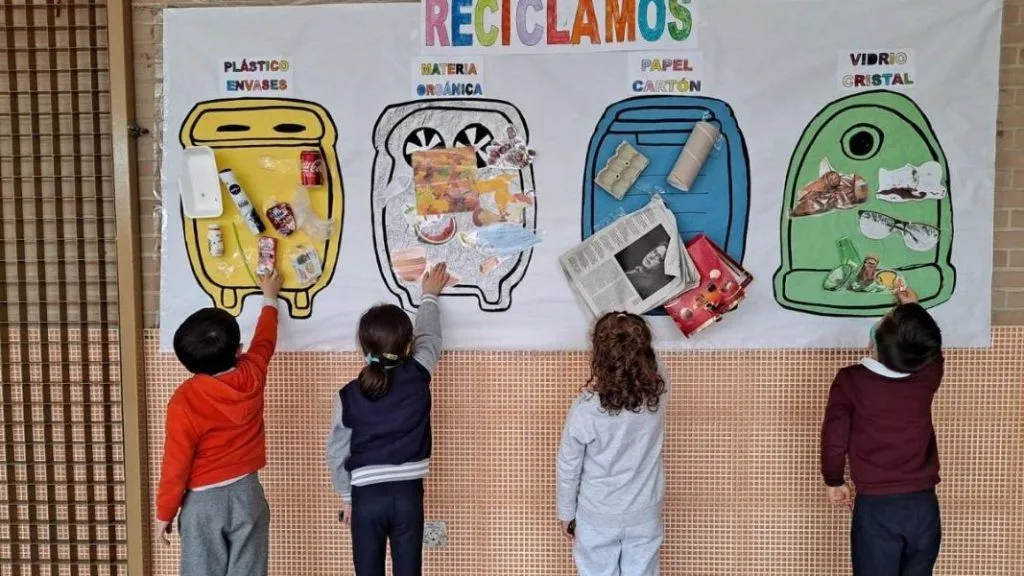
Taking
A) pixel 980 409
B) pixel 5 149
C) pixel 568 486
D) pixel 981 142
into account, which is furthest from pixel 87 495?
pixel 981 142

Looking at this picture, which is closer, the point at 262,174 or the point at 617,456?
the point at 617,456

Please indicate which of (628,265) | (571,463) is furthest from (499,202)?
(571,463)

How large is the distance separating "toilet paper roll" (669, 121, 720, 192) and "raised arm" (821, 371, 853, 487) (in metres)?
0.81

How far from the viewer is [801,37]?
98.5 inches

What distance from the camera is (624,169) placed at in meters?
2.54

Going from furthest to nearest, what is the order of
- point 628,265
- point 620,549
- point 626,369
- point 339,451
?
point 628,265 < point 339,451 < point 620,549 < point 626,369

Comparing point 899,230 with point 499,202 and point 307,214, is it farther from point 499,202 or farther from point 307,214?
point 307,214

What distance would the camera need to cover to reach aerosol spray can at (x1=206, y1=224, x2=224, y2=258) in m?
2.62

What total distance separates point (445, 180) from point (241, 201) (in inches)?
28.5

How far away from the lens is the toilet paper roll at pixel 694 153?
8.20ft

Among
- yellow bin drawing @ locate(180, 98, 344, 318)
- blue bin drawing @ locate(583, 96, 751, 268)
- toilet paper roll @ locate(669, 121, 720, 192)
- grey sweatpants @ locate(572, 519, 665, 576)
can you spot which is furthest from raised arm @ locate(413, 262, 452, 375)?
toilet paper roll @ locate(669, 121, 720, 192)

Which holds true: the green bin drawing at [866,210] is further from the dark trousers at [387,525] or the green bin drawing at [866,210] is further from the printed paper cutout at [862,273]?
the dark trousers at [387,525]

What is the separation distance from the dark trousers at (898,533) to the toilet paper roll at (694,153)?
1.16m

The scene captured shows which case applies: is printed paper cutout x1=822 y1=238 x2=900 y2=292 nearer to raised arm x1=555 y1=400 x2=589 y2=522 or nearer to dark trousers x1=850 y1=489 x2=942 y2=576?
dark trousers x1=850 y1=489 x2=942 y2=576
